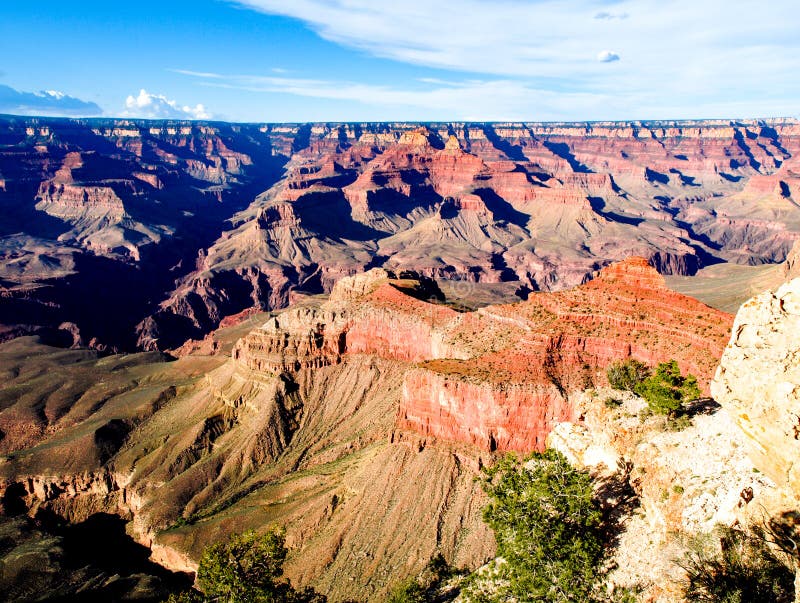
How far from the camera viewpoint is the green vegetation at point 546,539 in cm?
2747

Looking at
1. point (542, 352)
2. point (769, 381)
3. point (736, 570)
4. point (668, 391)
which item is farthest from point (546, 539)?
point (542, 352)

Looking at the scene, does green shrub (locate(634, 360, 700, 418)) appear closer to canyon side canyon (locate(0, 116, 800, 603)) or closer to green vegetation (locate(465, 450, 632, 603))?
canyon side canyon (locate(0, 116, 800, 603))

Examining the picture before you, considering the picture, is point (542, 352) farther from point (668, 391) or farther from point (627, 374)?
point (668, 391)

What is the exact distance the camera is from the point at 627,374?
1816 inches

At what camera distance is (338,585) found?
43594 millimetres

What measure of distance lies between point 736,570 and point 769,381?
334 inches

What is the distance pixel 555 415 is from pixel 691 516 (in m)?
21.3

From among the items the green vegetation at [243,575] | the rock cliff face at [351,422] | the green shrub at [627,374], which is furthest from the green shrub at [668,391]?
the green vegetation at [243,575]

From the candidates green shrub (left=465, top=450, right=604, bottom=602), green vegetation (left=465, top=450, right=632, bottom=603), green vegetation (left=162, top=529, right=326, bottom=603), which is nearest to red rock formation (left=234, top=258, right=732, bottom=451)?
green vegetation (left=465, top=450, right=632, bottom=603)

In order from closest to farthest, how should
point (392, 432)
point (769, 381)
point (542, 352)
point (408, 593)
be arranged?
point (769, 381) < point (408, 593) < point (542, 352) < point (392, 432)

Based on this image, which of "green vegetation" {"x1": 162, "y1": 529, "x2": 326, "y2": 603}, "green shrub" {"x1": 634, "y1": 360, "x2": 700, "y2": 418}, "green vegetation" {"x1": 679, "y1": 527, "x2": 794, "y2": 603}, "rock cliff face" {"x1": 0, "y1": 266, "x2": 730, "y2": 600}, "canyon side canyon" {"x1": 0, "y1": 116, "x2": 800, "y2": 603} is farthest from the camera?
"rock cliff face" {"x1": 0, "y1": 266, "x2": 730, "y2": 600}

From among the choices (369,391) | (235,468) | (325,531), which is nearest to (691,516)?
(325,531)

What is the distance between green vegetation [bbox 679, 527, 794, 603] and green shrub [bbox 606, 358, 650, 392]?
21.8 m

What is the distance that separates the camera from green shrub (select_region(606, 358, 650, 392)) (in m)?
45.4
